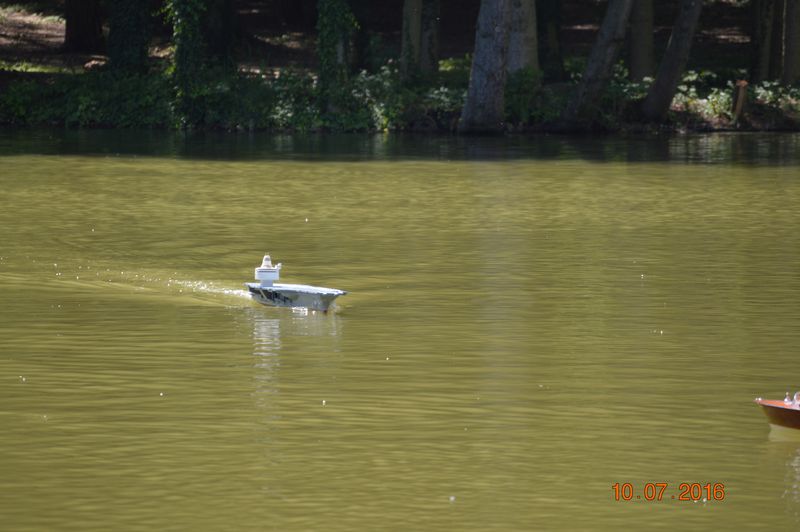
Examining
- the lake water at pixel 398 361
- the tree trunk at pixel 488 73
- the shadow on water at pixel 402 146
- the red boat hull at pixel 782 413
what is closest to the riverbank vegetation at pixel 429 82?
the tree trunk at pixel 488 73

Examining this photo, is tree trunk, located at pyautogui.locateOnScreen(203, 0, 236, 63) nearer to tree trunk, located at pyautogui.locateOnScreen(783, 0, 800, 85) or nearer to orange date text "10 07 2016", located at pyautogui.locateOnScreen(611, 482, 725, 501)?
tree trunk, located at pyautogui.locateOnScreen(783, 0, 800, 85)

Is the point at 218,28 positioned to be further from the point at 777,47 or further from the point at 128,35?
the point at 777,47

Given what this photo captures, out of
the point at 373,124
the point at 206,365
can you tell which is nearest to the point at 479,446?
the point at 206,365

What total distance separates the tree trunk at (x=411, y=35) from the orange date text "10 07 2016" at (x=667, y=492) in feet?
123

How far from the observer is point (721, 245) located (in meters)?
21.8

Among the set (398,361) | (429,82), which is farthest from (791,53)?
(398,361)

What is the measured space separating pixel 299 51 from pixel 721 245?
131 feet

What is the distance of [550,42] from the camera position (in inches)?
2002

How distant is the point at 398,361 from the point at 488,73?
29.8 meters

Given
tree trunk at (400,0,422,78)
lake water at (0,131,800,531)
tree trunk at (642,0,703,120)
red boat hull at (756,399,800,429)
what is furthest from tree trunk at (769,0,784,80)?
red boat hull at (756,399,800,429)

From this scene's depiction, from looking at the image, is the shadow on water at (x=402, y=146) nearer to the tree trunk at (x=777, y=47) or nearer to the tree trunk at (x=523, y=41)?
the tree trunk at (x=523, y=41)

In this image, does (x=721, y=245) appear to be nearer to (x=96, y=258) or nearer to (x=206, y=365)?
(x=96, y=258)

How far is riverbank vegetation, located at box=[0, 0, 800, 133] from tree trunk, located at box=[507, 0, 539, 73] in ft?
0.12

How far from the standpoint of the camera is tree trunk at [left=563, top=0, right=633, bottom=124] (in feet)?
143
